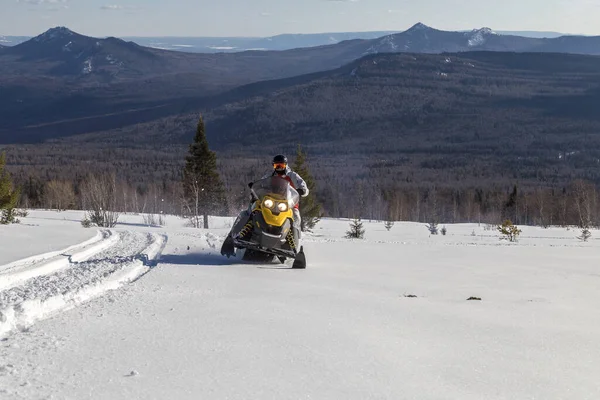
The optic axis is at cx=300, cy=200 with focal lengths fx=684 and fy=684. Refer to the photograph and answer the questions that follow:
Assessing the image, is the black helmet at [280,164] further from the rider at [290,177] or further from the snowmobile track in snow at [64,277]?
the snowmobile track in snow at [64,277]

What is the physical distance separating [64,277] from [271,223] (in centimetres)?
319

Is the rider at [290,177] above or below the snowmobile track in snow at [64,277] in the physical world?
above

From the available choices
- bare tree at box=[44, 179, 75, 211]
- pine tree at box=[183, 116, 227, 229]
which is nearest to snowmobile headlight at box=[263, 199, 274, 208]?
pine tree at box=[183, 116, 227, 229]

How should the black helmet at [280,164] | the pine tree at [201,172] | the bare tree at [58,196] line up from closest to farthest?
1. the black helmet at [280,164]
2. the pine tree at [201,172]
3. the bare tree at [58,196]

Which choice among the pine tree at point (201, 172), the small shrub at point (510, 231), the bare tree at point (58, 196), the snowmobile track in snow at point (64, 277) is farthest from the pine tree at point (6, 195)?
the bare tree at point (58, 196)

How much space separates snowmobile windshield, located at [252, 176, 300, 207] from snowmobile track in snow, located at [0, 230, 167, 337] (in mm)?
1940

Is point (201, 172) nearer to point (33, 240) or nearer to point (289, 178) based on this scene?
point (33, 240)

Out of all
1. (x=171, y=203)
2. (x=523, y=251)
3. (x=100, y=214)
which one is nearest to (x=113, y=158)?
(x=171, y=203)

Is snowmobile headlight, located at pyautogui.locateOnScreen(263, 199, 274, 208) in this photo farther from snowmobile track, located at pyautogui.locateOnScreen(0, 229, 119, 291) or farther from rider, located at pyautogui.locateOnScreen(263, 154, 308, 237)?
snowmobile track, located at pyautogui.locateOnScreen(0, 229, 119, 291)

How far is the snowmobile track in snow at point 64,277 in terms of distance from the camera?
5.80 meters

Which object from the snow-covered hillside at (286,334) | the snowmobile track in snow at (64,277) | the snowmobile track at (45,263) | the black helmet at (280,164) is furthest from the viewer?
the black helmet at (280,164)

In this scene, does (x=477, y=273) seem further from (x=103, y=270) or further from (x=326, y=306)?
(x=103, y=270)

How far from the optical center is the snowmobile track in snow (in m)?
5.80

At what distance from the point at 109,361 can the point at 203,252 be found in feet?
26.0
